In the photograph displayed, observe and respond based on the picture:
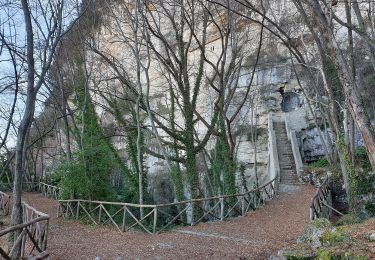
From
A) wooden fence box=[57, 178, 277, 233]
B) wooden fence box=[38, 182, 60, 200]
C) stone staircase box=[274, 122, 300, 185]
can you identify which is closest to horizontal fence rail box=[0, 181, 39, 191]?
wooden fence box=[38, 182, 60, 200]

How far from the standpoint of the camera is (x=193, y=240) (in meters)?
8.84

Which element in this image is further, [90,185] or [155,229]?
[90,185]

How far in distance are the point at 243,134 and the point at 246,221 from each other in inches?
654

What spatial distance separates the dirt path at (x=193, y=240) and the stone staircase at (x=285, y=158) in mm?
5572

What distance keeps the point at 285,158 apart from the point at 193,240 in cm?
1343

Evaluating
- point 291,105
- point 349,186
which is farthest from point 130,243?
point 291,105

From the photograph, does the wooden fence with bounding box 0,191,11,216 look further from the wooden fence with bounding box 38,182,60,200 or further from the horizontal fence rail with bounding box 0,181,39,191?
the horizontal fence rail with bounding box 0,181,39,191

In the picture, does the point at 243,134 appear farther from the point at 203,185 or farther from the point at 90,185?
the point at 90,185

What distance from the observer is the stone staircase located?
18.6 m

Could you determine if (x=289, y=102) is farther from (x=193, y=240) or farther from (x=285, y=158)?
(x=193, y=240)

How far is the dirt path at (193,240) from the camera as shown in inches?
296

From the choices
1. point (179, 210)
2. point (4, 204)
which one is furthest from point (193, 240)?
point (4, 204)

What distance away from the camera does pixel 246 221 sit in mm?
11688

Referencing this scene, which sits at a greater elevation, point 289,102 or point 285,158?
point 289,102
